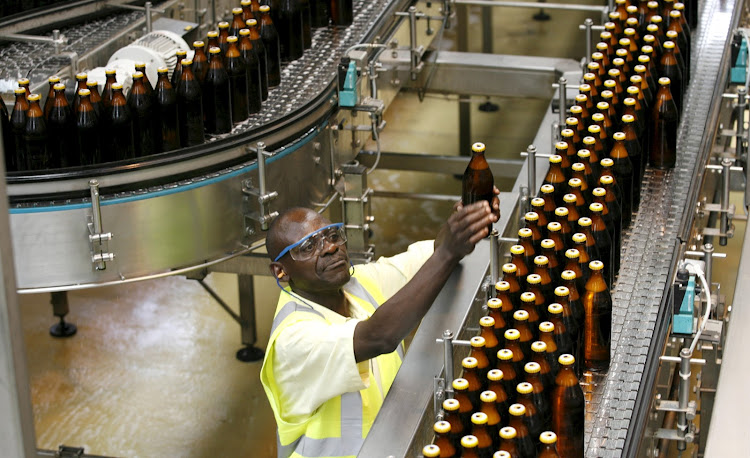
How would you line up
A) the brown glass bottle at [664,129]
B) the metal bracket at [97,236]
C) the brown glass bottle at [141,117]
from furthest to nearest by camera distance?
1. the brown glass bottle at [141,117]
2. the brown glass bottle at [664,129]
3. the metal bracket at [97,236]

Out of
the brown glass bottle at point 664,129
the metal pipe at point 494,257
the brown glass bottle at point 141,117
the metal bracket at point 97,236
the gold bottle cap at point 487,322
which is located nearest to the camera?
the gold bottle cap at point 487,322

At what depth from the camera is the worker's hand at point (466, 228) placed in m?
2.66

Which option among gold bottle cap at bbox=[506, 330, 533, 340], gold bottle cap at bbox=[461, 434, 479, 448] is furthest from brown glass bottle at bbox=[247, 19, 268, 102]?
gold bottle cap at bbox=[461, 434, 479, 448]

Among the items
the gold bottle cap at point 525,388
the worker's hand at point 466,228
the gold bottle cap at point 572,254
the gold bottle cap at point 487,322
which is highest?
the worker's hand at point 466,228

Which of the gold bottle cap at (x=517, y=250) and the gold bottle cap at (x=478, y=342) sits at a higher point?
the gold bottle cap at (x=517, y=250)

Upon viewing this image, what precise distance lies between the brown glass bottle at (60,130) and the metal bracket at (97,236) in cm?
46

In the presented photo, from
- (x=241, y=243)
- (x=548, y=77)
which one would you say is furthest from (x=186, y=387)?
(x=548, y=77)

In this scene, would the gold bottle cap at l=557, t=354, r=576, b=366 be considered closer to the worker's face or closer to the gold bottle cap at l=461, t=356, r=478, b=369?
the gold bottle cap at l=461, t=356, r=478, b=369

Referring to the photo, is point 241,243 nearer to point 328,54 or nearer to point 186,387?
point 328,54

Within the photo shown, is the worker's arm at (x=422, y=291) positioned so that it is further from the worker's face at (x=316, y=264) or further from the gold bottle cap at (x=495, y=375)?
the gold bottle cap at (x=495, y=375)

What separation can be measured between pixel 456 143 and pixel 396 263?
419cm

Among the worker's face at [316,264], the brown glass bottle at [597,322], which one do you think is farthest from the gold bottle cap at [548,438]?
the worker's face at [316,264]

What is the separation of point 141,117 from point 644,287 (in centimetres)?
176

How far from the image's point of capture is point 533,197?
3125 mm
